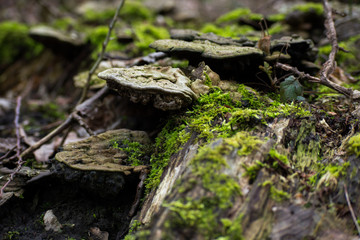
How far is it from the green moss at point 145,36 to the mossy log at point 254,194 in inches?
118

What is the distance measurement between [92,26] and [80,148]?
478cm

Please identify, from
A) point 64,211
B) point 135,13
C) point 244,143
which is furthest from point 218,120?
point 135,13

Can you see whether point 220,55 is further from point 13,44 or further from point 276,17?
point 13,44

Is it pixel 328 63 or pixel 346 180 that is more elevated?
pixel 328 63

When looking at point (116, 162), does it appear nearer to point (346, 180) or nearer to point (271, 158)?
point (271, 158)

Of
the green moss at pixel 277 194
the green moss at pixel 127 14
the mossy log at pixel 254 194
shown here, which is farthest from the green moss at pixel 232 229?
the green moss at pixel 127 14

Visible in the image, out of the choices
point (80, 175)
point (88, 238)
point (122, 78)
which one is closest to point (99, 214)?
point (88, 238)

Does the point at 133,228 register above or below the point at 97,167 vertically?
below

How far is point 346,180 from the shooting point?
183 cm

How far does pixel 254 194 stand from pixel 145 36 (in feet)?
13.3

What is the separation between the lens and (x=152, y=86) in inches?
86.7

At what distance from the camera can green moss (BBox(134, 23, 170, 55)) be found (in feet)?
15.1

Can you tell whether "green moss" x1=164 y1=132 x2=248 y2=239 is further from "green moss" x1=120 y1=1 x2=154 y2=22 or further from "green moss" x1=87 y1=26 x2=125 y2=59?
"green moss" x1=120 y1=1 x2=154 y2=22

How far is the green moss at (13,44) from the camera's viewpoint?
628 cm
